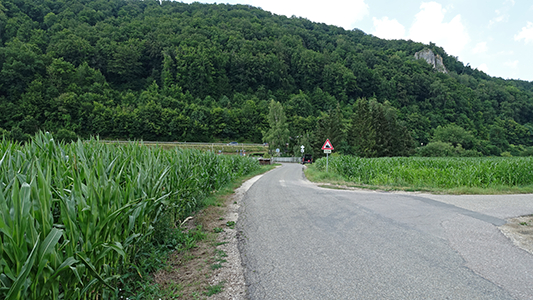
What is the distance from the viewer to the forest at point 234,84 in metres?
81.5

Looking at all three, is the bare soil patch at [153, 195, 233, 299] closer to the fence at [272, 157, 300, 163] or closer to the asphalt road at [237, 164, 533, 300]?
the asphalt road at [237, 164, 533, 300]

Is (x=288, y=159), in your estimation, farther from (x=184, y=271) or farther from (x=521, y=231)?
(x=184, y=271)

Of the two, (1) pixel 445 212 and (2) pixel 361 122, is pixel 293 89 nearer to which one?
(2) pixel 361 122

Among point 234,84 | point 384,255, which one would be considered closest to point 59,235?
point 384,255

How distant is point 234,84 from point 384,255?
505 feet

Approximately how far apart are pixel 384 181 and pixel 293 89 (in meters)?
152

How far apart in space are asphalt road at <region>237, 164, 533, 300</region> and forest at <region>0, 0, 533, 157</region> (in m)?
46.4

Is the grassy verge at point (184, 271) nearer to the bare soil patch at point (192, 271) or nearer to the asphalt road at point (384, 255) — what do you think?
the bare soil patch at point (192, 271)

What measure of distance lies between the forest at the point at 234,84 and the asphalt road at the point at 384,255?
152 feet

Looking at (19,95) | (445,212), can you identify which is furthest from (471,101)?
(19,95)

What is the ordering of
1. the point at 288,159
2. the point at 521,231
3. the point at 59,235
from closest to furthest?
the point at 59,235, the point at 521,231, the point at 288,159

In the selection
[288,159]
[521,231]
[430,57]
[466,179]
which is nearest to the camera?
[521,231]

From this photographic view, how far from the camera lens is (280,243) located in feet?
15.4

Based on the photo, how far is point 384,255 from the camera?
13.1 ft
